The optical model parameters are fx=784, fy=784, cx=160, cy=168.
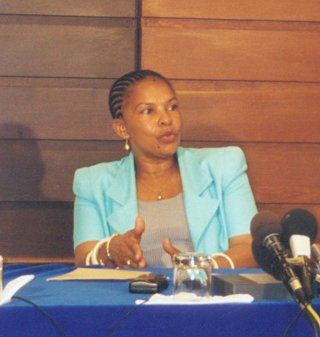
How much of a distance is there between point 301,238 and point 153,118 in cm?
137

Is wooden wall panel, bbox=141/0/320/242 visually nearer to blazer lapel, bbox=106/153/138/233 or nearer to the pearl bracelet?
blazer lapel, bbox=106/153/138/233

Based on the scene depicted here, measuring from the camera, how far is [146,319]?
1339 mm

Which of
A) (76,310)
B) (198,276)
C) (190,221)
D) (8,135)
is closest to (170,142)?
(190,221)

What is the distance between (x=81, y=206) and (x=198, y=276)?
1238 mm

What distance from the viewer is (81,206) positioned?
2.71 meters

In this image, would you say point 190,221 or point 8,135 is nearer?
point 190,221

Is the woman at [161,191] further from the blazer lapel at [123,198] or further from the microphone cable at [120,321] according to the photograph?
the microphone cable at [120,321]

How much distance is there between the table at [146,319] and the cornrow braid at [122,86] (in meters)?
1.47

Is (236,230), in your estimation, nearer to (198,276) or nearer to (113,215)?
(113,215)

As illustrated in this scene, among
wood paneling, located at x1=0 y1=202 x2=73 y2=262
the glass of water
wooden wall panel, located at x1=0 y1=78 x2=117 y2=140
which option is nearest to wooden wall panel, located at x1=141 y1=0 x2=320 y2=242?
wooden wall panel, located at x1=0 y1=78 x2=117 y2=140

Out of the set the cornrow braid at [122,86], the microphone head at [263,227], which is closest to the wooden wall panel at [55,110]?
the cornrow braid at [122,86]

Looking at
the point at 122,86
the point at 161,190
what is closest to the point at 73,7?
the point at 122,86

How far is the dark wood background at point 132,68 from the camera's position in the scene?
3.14 metres

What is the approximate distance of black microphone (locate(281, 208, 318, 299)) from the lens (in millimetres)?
1288
